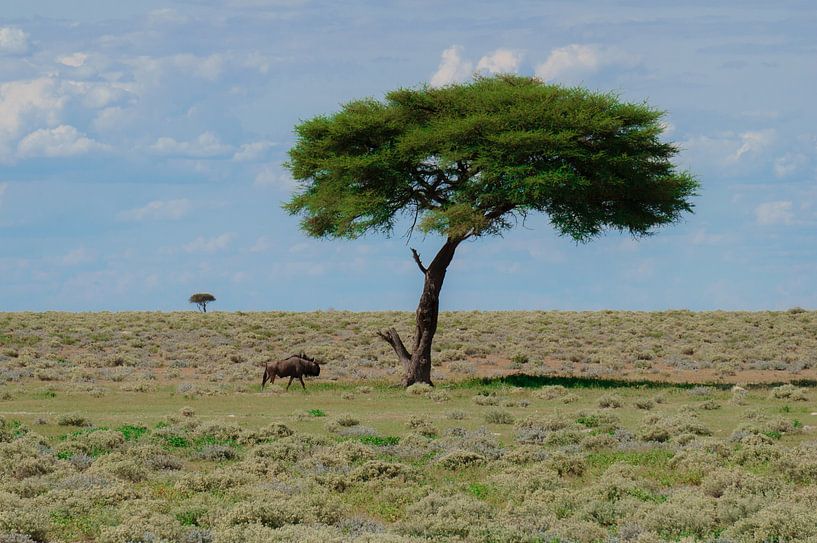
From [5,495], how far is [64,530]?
169 cm

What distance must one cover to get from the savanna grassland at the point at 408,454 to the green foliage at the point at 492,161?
6.65 metres

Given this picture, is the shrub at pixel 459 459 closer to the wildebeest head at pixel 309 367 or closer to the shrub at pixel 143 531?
the shrub at pixel 143 531

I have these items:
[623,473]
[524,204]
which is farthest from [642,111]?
[623,473]

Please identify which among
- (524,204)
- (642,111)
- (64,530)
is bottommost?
(64,530)

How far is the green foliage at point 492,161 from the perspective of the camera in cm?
3631

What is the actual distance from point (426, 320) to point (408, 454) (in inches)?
695

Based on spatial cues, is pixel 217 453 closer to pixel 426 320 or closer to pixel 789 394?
pixel 426 320

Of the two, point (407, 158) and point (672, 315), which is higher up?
point (407, 158)

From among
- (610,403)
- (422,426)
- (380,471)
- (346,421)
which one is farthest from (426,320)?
(380,471)

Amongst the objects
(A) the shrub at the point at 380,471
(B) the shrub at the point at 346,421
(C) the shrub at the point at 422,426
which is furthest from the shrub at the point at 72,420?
(A) the shrub at the point at 380,471

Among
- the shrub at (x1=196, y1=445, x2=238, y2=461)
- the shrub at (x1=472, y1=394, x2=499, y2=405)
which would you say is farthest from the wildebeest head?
the shrub at (x1=196, y1=445, x2=238, y2=461)

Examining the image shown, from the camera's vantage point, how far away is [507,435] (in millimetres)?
24016

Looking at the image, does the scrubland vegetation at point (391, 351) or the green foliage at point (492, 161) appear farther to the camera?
the scrubland vegetation at point (391, 351)

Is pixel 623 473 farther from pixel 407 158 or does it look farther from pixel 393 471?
pixel 407 158
